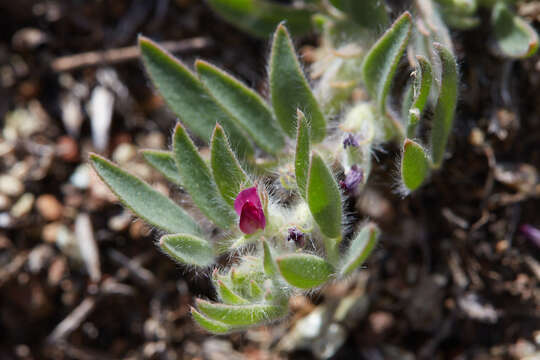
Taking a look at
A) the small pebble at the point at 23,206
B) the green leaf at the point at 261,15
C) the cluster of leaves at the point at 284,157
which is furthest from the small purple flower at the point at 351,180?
the small pebble at the point at 23,206

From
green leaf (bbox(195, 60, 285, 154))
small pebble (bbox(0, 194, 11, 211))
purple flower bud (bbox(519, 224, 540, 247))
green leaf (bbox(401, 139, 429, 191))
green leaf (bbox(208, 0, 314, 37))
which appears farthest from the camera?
small pebble (bbox(0, 194, 11, 211))

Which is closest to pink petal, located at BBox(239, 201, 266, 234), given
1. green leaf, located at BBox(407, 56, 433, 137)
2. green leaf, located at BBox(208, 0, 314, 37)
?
green leaf, located at BBox(407, 56, 433, 137)

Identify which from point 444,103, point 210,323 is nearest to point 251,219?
point 210,323

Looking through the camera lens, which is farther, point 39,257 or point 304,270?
point 39,257

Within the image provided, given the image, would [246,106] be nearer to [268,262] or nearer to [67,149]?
[268,262]

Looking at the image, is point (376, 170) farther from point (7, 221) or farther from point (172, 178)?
point (7, 221)

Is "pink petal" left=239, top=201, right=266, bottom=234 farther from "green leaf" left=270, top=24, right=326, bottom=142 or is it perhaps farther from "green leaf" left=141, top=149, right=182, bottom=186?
"green leaf" left=270, top=24, right=326, bottom=142
